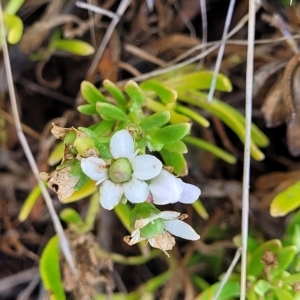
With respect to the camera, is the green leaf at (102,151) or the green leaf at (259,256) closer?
the green leaf at (102,151)

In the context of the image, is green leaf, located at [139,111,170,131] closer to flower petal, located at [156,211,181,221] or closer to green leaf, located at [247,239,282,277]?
flower petal, located at [156,211,181,221]

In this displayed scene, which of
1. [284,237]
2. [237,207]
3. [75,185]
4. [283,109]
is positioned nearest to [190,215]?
[237,207]

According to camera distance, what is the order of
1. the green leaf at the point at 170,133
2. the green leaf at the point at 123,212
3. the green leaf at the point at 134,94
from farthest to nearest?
the green leaf at the point at 123,212, the green leaf at the point at 134,94, the green leaf at the point at 170,133

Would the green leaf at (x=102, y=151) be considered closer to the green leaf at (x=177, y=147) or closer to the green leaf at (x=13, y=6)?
the green leaf at (x=177, y=147)

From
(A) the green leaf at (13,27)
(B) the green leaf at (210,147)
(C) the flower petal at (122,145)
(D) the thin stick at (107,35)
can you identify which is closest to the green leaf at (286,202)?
(B) the green leaf at (210,147)

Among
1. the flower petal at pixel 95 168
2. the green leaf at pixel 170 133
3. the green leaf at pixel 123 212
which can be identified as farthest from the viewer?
the green leaf at pixel 123 212

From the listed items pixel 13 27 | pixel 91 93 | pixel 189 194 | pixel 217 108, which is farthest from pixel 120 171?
pixel 13 27

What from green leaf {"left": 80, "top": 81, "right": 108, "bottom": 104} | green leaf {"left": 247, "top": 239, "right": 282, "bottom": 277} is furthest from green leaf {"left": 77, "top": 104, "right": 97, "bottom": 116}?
green leaf {"left": 247, "top": 239, "right": 282, "bottom": 277}
